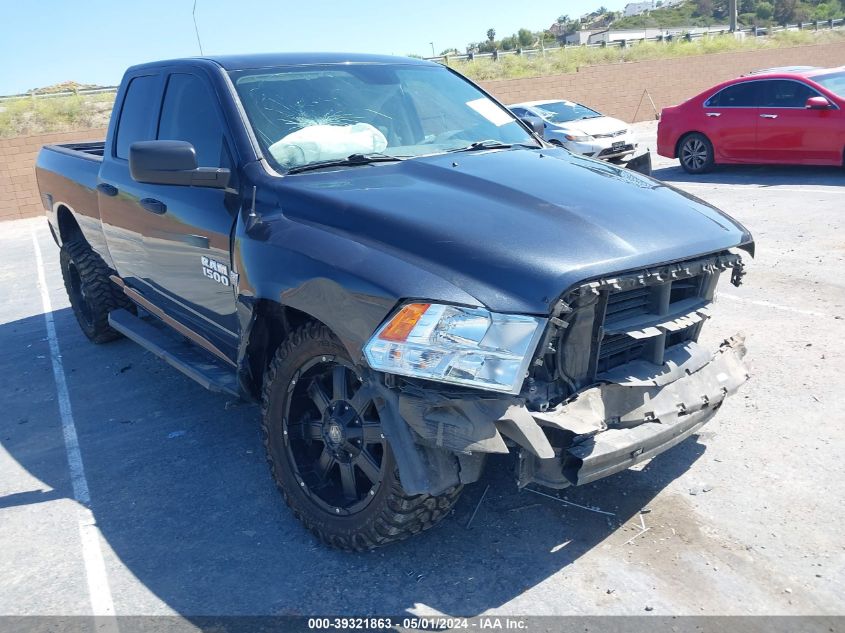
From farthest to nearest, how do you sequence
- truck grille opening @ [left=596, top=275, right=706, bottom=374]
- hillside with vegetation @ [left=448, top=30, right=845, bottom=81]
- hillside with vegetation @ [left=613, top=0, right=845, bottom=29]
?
hillside with vegetation @ [left=613, top=0, right=845, bottom=29], hillside with vegetation @ [left=448, top=30, right=845, bottom=81], truck grille opening @ [left=596, top=275, right=706, bottom=374]

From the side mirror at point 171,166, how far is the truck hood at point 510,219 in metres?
0.42

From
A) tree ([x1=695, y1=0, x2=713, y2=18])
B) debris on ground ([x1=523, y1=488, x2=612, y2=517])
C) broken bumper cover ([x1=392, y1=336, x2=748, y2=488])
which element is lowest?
debris on ground ([x1=523, y1=488, x2=612, y2=517])

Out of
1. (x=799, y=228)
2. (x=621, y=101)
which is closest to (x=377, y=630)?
(x=799, y=228)

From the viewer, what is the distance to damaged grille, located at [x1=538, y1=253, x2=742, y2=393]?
2.89 m

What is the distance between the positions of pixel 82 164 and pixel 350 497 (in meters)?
3.92

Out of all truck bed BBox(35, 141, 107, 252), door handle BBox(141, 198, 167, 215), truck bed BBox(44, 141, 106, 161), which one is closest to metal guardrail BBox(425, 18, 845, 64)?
truck bed BBox(44, 141, 106, 161)

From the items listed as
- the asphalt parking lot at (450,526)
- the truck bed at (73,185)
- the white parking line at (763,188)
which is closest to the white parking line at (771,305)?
the asphalt parking lot at (450,526)

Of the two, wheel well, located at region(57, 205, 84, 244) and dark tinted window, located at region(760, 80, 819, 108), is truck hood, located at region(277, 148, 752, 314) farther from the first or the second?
dark tinted window, located at region(760, 80, 819, 108)

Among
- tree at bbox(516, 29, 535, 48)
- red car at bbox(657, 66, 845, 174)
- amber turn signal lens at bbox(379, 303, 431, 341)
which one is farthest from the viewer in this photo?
tree at bbox(516, 29, 535, 48)

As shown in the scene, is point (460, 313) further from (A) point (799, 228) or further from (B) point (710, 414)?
(A) point (799, 228)

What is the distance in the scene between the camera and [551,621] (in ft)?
9.48

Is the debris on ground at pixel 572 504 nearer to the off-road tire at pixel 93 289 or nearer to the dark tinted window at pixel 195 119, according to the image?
the dark tinted window at pixel 195 119

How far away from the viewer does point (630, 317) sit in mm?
3119

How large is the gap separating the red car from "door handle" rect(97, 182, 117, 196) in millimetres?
10253
